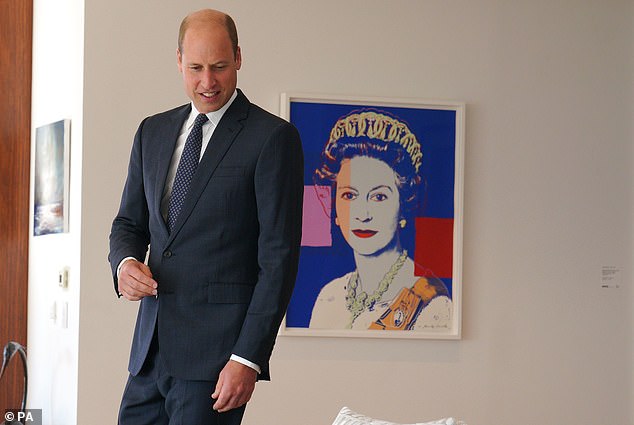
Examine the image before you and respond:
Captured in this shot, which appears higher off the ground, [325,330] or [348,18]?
[348,18]

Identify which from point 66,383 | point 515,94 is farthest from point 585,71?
point 66,383

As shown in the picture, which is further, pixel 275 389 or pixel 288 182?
pixel 275 389

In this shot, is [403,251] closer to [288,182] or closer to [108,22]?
[108,22]

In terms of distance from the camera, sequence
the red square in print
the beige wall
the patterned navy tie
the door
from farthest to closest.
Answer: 1. the door
2. the red square in print
3. the beige wall
4. the patterned navy tie

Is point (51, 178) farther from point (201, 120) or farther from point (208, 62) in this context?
point (208, 62)

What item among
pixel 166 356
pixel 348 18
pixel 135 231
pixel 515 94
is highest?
pixel 348 18

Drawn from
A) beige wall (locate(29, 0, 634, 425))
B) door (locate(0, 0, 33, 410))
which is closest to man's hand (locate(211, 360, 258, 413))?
beige wall (locate(29, 0, 634, 425))

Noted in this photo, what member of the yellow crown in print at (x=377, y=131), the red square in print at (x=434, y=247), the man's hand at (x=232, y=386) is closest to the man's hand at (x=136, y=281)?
the man's hand at (x=232, y=386)

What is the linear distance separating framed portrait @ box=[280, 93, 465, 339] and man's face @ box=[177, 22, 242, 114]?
197cm

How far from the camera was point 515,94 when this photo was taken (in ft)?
14.3

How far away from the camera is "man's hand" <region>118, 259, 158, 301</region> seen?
2.02m

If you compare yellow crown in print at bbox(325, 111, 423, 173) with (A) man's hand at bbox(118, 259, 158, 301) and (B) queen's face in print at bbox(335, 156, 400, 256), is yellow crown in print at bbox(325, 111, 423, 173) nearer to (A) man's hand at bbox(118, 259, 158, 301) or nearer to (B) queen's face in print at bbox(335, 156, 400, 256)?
(B) queen's face in print at bbox(335, 156, 400, 256)

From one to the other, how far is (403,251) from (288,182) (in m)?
2.16

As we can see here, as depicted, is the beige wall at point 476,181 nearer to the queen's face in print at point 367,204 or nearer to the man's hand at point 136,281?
the queen's face in print at point 367,204
